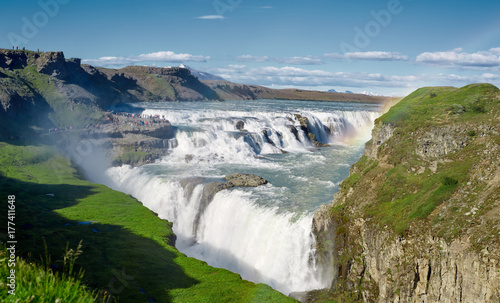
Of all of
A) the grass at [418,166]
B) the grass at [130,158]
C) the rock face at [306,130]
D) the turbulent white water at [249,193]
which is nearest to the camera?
the grass at [418,166]

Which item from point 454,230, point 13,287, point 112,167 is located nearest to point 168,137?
point 112,167

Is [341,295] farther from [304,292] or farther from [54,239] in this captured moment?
[54,239]

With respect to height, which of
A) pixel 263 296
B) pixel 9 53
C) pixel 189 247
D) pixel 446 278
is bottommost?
pixel 189 247

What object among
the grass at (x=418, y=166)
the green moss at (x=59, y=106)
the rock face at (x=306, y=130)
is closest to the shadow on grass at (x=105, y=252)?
the grass at (x=418, y=166)

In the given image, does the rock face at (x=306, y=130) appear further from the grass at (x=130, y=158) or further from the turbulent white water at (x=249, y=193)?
the grass at (x=130, y=158)

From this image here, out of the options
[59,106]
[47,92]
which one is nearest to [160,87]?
[47,92]

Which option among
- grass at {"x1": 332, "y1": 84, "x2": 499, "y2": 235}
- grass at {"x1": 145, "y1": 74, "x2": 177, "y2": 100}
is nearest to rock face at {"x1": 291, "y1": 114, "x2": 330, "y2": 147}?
grass at {"x1": 332, "y1": 84, "x2": 499, "y2": 235}

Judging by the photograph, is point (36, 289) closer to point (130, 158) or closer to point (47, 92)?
point (130, 158)
